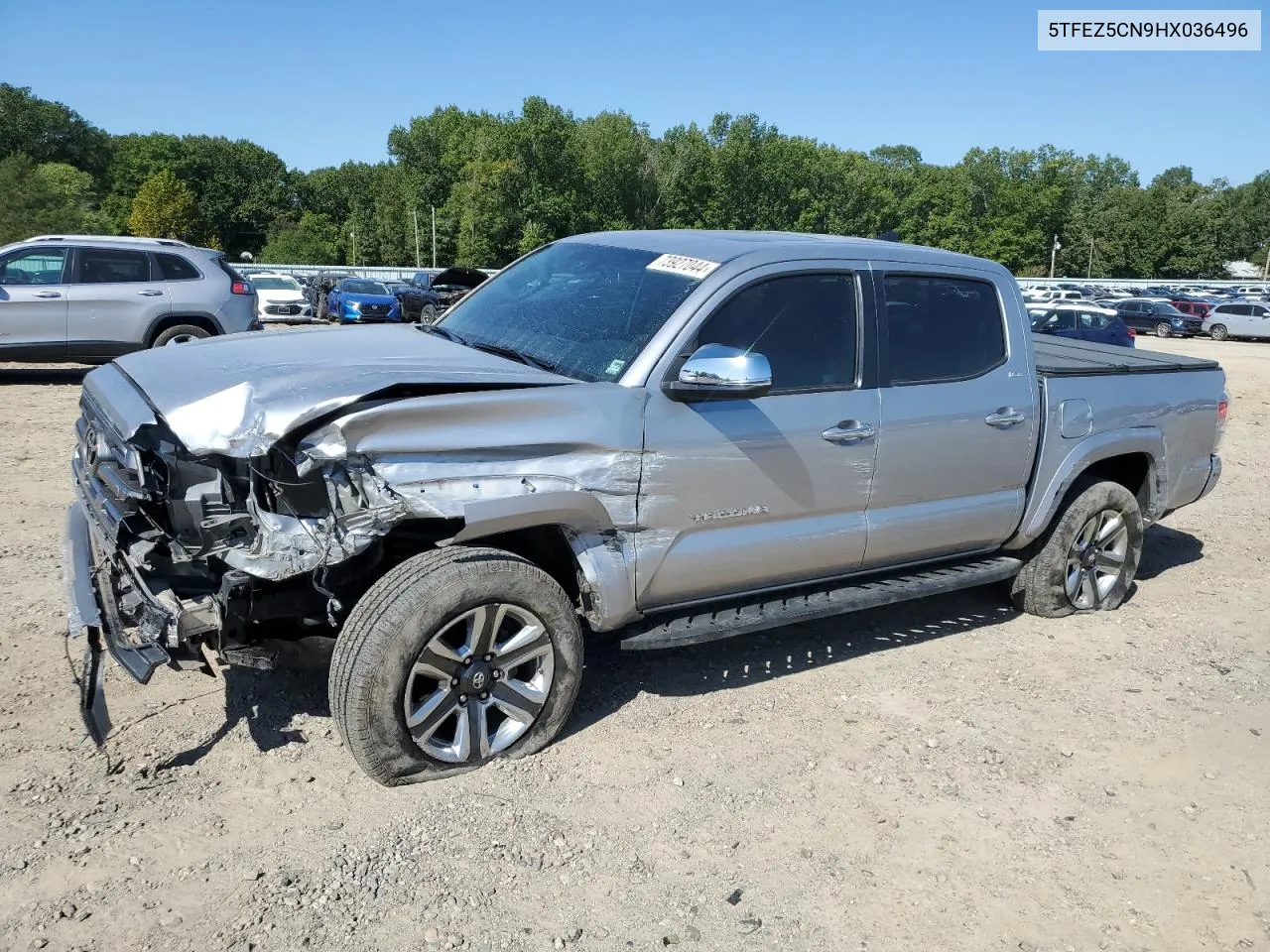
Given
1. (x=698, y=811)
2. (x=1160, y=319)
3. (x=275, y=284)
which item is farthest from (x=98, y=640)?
(x=1160, y=319)

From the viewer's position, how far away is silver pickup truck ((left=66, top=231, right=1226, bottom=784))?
343cm

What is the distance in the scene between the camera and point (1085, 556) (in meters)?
5.72

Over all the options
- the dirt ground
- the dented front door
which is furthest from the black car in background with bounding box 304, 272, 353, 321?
the dented front door

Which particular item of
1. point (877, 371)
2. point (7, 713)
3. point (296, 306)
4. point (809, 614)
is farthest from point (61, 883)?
point (296, 306)

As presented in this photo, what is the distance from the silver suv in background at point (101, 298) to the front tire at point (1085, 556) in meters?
10.1

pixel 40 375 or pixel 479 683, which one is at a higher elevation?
pixel 40 375

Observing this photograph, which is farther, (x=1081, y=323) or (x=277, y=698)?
(x=1081, y=323)

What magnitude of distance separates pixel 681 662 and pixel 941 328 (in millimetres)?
1975

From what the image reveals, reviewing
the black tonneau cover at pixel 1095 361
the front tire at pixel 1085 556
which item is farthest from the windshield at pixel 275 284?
the front tire at pixel 1085 556

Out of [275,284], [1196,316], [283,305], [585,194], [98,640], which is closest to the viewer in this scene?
[98,640]

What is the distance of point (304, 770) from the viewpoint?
12.3ft

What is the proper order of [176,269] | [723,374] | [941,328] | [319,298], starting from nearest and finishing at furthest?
[723,374] → [941,328] → [176,269] → [319,298]

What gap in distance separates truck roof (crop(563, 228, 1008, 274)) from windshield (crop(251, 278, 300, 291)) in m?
23.9

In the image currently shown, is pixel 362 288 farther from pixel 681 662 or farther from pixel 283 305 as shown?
pixel 681 662
